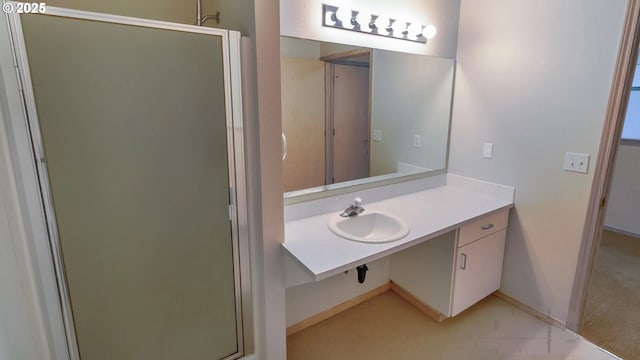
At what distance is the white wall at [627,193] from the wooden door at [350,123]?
9.50ft

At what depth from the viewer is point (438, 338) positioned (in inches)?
78.0

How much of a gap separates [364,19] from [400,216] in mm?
1186

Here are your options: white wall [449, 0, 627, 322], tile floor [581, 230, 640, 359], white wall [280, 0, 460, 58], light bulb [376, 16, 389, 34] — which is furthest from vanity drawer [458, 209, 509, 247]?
light bulb [376, 16, 389, 34]

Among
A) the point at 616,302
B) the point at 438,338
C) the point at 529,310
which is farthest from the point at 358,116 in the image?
the point at 616,302

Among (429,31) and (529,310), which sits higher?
(429,31)

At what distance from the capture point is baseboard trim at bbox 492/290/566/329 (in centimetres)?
205

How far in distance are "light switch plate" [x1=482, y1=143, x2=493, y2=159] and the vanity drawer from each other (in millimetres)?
395

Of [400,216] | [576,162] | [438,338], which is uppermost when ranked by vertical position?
[576,162]

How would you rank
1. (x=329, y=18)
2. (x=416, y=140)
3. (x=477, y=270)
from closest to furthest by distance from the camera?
(x=329, y=18) → (x=477, y=270) → (x=416, y=140)

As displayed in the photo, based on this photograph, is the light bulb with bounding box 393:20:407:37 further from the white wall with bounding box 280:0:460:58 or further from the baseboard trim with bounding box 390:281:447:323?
the baseboard trim with bounding box 390:281:447:323

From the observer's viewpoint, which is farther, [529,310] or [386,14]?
[529,310]

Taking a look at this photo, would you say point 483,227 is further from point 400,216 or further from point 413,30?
point 413,30

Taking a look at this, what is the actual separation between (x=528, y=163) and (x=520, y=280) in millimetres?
822

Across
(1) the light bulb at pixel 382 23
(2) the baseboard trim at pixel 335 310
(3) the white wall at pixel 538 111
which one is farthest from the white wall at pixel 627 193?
(1) the light bulb at pixel 382 23
